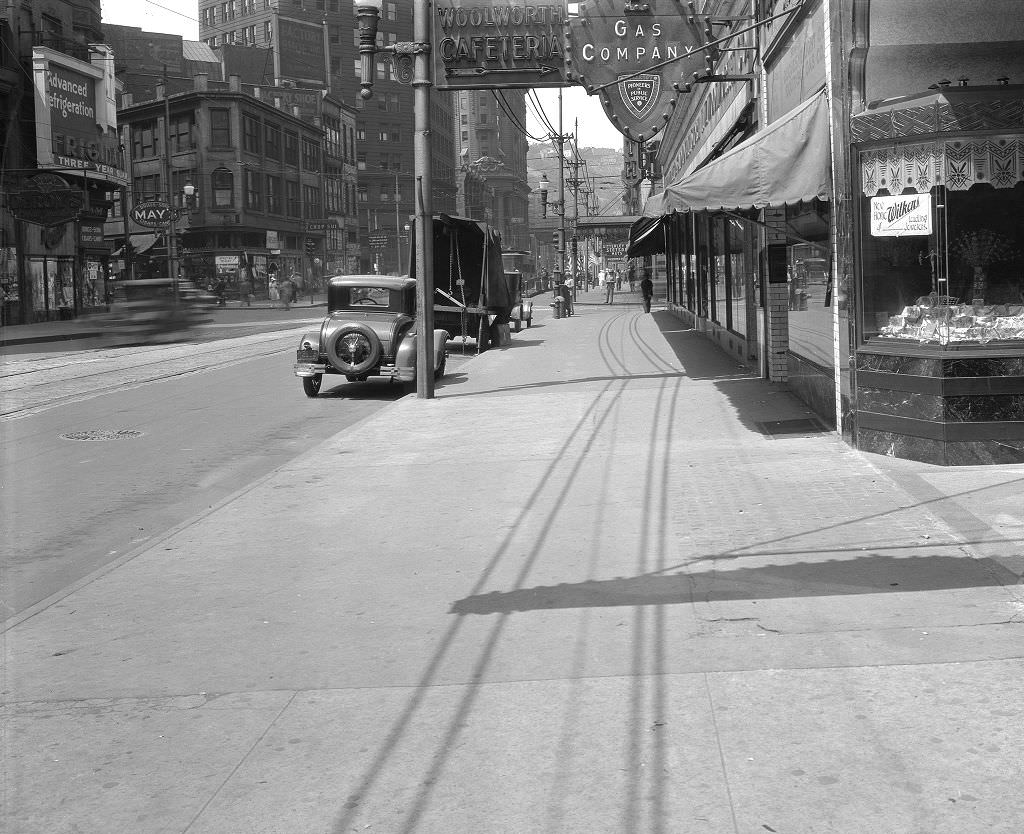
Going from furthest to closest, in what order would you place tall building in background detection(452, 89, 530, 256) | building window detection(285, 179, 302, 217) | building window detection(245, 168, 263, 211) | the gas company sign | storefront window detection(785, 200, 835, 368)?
tall building in background detection(452, 89, 530, 256) → building window detection(285, 179, 302, 217) → building window detection(245, 168, 263, 211) → the gas company sign → storefront window detection(785, 200, 835, 368)

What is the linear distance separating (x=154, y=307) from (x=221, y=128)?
219ft

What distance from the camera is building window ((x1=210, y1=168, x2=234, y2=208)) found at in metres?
66.2

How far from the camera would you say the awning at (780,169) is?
10.1 metres

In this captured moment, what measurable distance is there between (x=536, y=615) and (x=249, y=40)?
106733 millimetres

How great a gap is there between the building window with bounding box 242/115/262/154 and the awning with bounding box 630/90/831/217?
2405 inches

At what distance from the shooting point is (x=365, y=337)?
1736 cm

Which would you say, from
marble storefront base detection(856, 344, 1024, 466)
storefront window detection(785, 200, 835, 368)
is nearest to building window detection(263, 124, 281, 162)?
storefront window detection(785, 200, 835, 368)

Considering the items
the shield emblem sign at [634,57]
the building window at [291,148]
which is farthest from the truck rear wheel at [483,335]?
the building window at [291,148]

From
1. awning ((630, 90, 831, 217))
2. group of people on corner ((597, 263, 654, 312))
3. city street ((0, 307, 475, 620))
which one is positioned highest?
group of people on corner ((597, 263, 654, 312))

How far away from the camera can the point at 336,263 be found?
287 ft

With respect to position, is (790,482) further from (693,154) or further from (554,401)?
(693,154)

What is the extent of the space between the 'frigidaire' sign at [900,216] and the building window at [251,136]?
6256 centimetres

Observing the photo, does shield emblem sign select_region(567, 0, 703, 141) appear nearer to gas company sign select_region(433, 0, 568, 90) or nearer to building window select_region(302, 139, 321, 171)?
gas company sign select_region(433, 0, 568, 90)

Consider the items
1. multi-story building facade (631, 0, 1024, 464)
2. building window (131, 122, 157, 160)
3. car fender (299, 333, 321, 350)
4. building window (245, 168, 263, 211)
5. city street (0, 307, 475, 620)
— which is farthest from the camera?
building window (245, 168, 263, 211)
